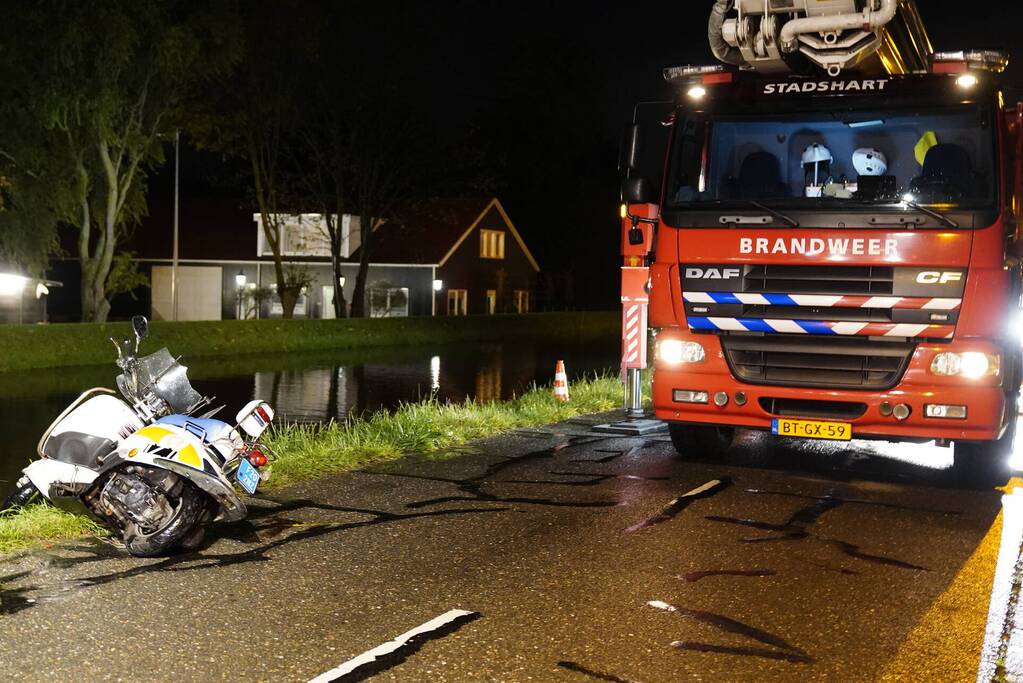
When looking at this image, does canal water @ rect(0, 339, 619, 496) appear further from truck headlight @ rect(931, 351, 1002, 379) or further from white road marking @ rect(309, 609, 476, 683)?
truck headlight @ rect(931, 351, 1002, 379)

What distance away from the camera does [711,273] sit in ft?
32.7

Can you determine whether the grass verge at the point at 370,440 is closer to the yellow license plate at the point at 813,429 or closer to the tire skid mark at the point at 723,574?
the yellow license plate at the point at 813,429

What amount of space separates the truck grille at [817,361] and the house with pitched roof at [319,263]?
41.5 meters

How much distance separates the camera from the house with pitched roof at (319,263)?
177ft

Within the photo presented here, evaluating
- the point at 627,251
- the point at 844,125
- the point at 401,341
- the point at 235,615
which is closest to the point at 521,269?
the point at 401,341

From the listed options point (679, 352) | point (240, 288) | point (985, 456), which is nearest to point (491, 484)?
point (679, 352)

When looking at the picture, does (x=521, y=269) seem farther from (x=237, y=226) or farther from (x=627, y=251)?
(x=627, y=251)

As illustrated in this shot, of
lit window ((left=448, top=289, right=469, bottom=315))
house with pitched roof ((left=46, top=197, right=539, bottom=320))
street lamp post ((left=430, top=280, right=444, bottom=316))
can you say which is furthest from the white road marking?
lit window ((left=448, top=289, right=469, bottom=315))

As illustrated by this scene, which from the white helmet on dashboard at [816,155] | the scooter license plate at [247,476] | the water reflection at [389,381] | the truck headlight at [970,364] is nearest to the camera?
the scooter license plate at [247,476]

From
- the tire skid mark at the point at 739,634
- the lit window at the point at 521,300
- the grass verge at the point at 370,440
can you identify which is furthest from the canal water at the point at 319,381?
the lit window at the point at 521,300

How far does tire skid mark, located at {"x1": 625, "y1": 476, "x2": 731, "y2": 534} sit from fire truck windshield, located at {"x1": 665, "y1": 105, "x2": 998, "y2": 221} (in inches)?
90.4

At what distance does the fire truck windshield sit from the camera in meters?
9.48

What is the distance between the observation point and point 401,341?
42.5 m

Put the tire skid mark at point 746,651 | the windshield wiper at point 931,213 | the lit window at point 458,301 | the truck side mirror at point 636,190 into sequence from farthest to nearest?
the lit window at point 458,301
the truck side mirror at point 636,190
the windshield wiper at point 931,213
the tire skid mark at point 746,651
